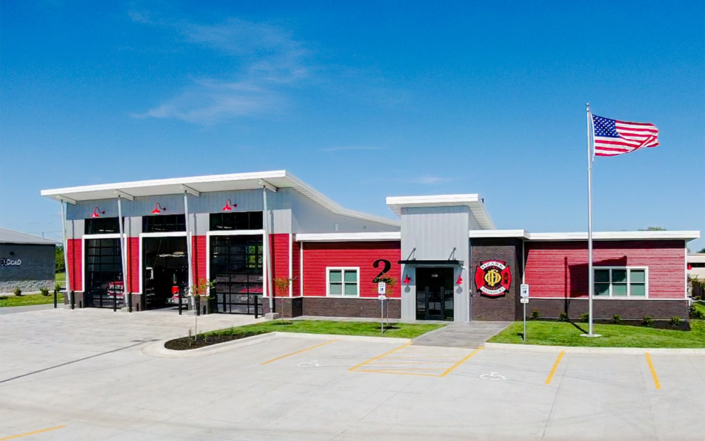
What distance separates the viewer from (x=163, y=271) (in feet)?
138

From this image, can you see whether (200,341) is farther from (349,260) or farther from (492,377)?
(492,377)

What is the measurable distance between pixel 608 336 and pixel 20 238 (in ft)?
179

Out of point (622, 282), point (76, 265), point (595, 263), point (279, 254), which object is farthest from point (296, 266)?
point (622, 282)

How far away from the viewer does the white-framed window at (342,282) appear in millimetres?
33219

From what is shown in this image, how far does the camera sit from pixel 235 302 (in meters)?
35.8

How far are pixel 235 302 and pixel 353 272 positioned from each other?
25.1 ft

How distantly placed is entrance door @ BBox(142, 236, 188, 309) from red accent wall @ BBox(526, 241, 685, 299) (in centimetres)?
2159

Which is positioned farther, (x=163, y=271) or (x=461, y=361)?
(x=163, y=271)

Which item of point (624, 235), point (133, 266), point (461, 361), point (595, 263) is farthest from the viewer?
point (133, 266)

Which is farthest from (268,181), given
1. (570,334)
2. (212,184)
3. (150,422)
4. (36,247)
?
(36,247)

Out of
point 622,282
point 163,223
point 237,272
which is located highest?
point 163,223

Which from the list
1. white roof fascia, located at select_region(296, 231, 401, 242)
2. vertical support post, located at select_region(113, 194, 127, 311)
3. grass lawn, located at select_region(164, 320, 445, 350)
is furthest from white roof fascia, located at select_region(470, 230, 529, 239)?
Answer: vertical support post, located at select_region(113, 194, 127, 311)

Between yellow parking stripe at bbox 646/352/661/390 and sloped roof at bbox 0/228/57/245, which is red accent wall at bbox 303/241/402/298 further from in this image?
sloped roof at bbox 0/228/57/245

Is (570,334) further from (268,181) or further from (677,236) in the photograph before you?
(268,181)
